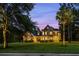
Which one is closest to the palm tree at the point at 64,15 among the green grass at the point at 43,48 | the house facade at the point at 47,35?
the house facade at the point at 47,35

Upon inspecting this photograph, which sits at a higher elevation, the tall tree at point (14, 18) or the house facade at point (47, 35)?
the tall tree at point (14, 18)

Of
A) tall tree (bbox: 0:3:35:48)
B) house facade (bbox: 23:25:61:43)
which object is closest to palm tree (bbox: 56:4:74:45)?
house facade (bbox: 23:25:61:43)

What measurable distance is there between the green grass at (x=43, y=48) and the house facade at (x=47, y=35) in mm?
218

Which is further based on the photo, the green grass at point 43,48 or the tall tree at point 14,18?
the tall tree at point 14,18

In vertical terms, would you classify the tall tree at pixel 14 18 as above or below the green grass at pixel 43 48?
above

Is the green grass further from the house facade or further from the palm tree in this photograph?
the palm tree

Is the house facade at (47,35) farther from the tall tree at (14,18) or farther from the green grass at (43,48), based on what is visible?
the tall tree at (14,18)

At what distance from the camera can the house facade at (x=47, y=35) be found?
14.1 m

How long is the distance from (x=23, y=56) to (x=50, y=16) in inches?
81.8

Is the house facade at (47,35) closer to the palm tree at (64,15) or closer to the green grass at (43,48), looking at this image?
the green grass at (43,48)

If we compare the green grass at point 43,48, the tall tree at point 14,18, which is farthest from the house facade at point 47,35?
the tall tree at point 14,18

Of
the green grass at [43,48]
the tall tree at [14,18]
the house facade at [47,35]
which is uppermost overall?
the tall tree at [14,18]

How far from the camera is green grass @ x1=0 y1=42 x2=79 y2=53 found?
555 inches

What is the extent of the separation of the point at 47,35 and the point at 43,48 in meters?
0.59
